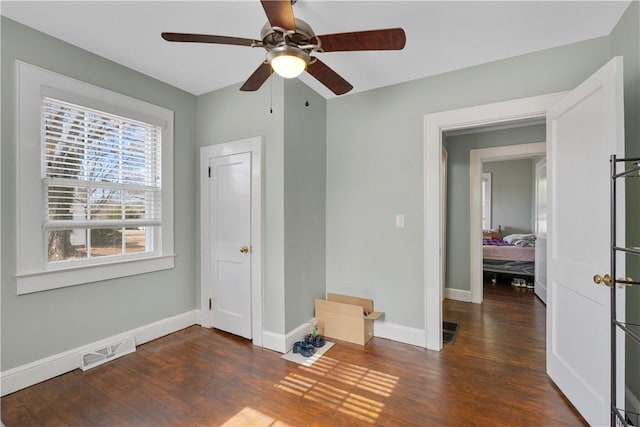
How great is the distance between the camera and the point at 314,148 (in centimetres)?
311

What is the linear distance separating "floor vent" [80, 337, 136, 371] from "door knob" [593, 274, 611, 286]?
352 cm

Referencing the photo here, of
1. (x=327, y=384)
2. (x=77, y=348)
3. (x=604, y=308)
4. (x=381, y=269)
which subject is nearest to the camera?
(x=604, y=308)

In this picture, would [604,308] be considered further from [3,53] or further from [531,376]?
[3,53]

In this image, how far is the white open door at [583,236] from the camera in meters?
1.58

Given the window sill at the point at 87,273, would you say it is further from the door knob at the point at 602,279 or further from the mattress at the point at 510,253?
the mattress at the point at 510,253

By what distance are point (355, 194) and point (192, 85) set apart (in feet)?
6.82

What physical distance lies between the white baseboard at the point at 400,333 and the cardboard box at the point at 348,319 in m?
0.10

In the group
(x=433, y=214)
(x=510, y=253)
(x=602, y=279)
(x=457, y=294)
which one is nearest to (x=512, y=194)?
(x=510, y=253)

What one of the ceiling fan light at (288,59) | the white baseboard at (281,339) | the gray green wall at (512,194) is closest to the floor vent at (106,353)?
the white baseboard at (281,339)

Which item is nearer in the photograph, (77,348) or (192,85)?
(77,348)

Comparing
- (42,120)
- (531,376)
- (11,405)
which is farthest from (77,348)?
(531,376)

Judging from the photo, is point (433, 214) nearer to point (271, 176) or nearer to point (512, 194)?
point (271, 176)

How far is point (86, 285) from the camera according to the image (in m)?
2.43

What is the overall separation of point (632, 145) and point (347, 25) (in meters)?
2.01
